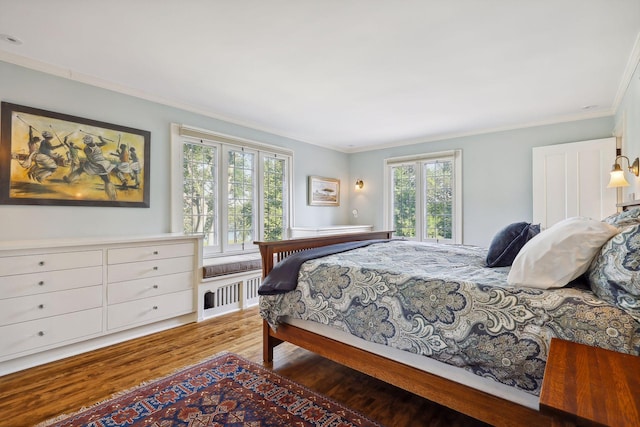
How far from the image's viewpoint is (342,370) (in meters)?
2.33

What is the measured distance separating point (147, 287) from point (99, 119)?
1.74m

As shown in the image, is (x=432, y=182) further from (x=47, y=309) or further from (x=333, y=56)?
(x=47, y=309)

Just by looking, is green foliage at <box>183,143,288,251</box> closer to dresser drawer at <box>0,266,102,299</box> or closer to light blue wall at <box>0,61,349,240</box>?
light blue wall at <box>0,61,349,240</box>

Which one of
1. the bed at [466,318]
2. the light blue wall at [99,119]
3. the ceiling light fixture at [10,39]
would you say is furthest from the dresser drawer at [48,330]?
the ceiling light fixture at [10,39]

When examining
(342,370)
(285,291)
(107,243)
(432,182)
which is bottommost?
(342,370)

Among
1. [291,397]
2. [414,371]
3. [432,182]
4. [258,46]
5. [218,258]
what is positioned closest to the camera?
[414,371]

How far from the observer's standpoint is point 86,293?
8.54 ft

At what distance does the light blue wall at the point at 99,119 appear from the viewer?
2584 millimetres

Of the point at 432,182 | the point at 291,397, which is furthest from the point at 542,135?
the point at 291,397

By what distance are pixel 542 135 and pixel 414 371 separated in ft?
13.5

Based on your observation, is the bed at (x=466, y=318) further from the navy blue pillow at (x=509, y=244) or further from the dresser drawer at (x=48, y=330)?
the dresser drawer at (x=48, y=330)

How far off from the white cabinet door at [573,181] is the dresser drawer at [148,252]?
448cm

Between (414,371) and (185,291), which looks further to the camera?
(185,291)

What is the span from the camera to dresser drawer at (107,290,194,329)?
2777mm
